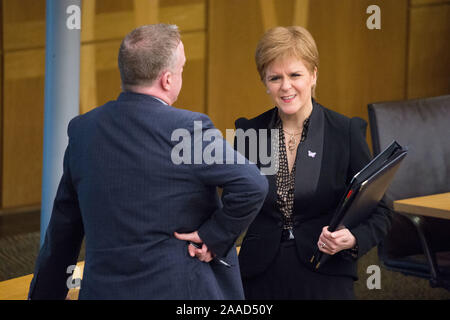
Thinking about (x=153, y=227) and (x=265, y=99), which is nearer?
(x=153, y=227)

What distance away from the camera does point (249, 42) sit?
20.6 feet

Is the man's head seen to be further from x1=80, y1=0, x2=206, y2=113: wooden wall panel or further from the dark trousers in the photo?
x1=80, y1=0, x2=206, y2=113: wooden wall panel

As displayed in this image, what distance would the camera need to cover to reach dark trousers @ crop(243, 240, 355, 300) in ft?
7.13

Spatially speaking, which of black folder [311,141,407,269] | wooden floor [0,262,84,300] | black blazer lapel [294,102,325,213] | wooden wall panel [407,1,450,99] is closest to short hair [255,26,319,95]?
black blazer lapel [294,102,325,213]

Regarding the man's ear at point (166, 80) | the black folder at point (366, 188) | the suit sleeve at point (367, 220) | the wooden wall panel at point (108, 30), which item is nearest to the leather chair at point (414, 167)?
the suit sleeve at point (367, 220)

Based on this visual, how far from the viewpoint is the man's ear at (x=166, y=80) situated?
5.63ft

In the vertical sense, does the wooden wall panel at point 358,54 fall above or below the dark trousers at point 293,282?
above

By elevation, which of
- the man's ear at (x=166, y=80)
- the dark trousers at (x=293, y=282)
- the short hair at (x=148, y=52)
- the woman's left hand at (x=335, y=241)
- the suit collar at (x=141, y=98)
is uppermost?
the short hair at (x=148, y=52)

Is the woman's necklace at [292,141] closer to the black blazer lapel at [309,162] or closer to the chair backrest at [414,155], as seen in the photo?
the black blazer lapel at [309,162]

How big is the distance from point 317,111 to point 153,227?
35.5 inches

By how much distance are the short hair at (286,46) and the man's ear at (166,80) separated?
0.59 m
